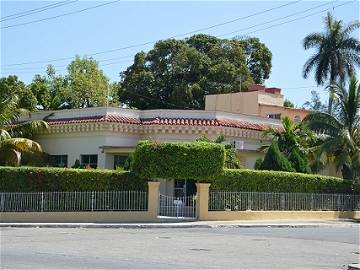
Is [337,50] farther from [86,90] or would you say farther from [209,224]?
[209,224]

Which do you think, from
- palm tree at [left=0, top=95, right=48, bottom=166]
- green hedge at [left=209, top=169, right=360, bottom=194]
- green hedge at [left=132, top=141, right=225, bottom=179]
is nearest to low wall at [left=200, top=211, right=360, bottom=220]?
green hedge at [left=209, top=169, right=360, bottom=194]

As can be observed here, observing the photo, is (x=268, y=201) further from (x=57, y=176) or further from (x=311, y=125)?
(x=57, y=176)

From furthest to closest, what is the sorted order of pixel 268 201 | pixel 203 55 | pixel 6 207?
pixel 203 55
pixel 268 201
pixel 6 207

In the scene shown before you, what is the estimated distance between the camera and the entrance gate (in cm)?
2905

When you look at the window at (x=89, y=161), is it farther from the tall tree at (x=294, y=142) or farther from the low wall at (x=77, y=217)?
the tall tree at (x=294, y=142)

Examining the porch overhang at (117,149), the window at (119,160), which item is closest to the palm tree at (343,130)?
the porch overhang at (117,149)

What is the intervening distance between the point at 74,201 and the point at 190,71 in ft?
107

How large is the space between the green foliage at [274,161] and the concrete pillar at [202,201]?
5413mm

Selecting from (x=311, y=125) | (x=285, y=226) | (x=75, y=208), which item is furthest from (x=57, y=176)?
(x=311, y=125)

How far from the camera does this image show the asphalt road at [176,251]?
13148mm

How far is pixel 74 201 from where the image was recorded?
27734 millimetres

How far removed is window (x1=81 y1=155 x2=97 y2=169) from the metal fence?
8.80m

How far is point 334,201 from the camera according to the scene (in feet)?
117

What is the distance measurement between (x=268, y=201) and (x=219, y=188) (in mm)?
3262
